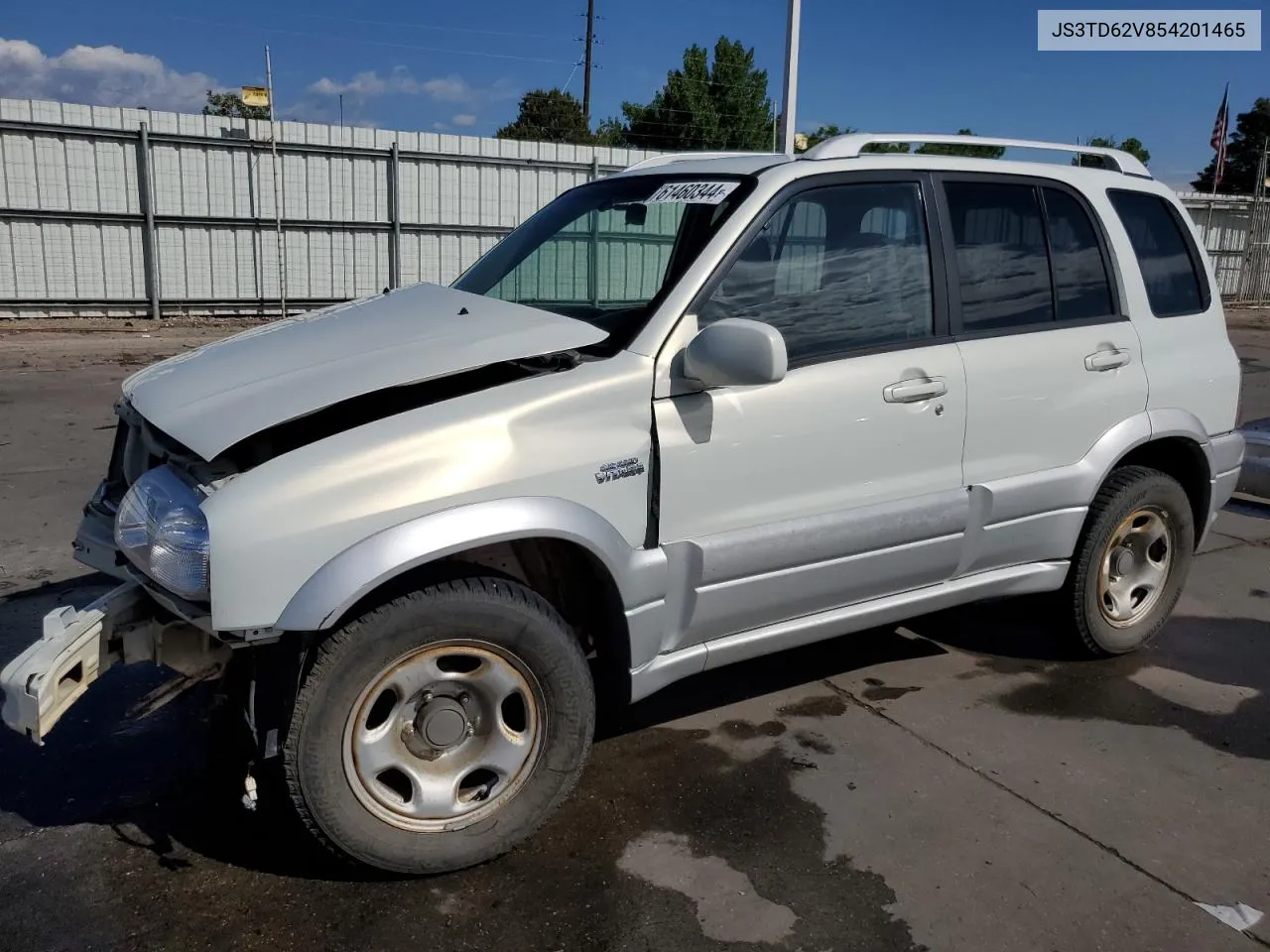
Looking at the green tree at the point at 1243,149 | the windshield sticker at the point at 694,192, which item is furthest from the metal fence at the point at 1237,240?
the green tree at the point at 1243,149

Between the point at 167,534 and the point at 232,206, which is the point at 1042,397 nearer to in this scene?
the point at 167,534

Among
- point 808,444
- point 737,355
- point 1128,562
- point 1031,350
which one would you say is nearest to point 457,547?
point 737,355

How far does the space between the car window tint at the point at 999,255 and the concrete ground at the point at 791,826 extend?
137 centimetres

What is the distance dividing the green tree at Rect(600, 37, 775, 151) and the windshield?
36524 millimetres

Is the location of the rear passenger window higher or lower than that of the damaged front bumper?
higher

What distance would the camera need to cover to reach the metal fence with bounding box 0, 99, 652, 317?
14.5 metres

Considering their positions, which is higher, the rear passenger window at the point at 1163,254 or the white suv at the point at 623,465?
the rear passenger window at the point at 1163,254

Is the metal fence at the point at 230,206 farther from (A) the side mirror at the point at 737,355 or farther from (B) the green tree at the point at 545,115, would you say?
(B) the green tree at the point at 545,115

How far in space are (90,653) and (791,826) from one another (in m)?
2.03

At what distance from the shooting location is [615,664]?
3.14 m

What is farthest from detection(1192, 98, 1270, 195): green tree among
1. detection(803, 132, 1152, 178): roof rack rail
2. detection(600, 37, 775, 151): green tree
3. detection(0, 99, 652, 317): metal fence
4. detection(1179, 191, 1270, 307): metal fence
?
detection(803, 132, 1152, 178): roof rack rail

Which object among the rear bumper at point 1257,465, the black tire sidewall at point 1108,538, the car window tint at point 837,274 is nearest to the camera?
the car window tint at point 837,274

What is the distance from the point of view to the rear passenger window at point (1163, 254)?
4281 millimetres

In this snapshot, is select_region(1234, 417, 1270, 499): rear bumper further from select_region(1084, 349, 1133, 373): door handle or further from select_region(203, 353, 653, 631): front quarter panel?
select_region(203, 353, 653, 631): front quarter panel
